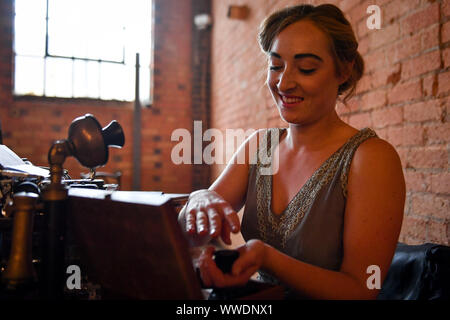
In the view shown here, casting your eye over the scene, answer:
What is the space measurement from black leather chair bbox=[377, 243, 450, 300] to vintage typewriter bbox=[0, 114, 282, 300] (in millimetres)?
595

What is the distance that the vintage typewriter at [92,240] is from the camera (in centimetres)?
53

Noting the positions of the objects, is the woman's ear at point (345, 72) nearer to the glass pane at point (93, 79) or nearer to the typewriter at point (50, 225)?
the typewriter at point (50, 225)

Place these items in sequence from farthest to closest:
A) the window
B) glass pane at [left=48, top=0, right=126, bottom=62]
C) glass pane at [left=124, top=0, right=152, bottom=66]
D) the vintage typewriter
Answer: glass pane at [left=124, top=0, right=152, bottom=66] < glass pane at [left=48, top=0, right=126, bottom=62] < the window < the vintage typewriter

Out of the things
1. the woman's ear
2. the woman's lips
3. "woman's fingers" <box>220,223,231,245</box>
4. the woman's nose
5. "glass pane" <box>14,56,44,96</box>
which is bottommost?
"woman's fingers" <box>220,223,231,245</box>

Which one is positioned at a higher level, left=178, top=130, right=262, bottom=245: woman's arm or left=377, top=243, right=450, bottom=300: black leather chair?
left=178, top=130, right=262, bottom=245: woman's arm

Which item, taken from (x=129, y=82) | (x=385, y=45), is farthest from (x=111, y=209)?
(x=129, y=82)

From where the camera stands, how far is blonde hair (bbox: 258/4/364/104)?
1100 millimetres

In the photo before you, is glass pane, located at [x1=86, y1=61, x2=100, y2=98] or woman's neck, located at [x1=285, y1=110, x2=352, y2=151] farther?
glass pane, located at [x1=86, y1=61, x2=100, y2=98]

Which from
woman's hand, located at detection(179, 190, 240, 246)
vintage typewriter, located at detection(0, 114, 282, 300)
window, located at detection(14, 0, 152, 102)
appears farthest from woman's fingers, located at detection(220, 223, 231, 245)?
Answer: window, located at detection(14, 0, 152, 102)

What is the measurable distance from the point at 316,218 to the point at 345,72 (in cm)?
50

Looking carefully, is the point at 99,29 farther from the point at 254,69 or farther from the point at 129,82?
the point at 254,69

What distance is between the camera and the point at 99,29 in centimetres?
436

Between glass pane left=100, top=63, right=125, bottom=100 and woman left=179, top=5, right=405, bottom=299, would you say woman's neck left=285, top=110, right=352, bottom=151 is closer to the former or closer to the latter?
woman left=179, top=5, right=405, bottom=299

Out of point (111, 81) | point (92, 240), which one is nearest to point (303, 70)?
point (92, 240)
